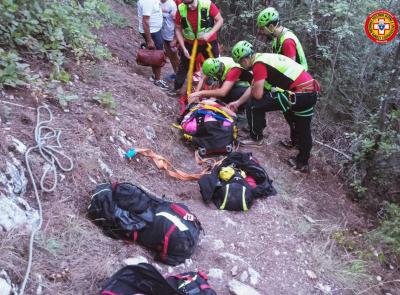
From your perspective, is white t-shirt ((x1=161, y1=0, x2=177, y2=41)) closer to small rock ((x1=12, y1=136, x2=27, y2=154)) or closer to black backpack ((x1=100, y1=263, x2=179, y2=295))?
small rock ((x1=12, y1=136, x2=27, y2=154))

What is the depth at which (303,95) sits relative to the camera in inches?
206

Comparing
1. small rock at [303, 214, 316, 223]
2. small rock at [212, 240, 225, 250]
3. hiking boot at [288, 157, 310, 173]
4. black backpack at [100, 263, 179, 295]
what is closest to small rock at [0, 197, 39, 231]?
black backpack at [100, 263, 179, 295]

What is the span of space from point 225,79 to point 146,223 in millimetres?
3102

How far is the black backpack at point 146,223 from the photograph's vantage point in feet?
11.2

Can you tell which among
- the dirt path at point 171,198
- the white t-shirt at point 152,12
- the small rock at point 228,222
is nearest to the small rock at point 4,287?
the dirt path at point 171,198

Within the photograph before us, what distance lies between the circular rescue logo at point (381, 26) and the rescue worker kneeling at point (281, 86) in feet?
7.52

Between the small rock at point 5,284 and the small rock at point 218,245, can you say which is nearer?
the small rock at point 5,284

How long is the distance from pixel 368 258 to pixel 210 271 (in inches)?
78.5

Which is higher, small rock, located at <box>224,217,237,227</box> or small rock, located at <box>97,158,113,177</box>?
small rock, located at <box>97,158,113,177</box>

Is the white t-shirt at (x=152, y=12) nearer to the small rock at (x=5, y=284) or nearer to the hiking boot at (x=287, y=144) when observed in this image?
the hiking boot at (x=287, y=144)

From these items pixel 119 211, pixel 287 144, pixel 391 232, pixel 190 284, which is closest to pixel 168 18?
pixel 287 144

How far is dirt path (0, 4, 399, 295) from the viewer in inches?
120

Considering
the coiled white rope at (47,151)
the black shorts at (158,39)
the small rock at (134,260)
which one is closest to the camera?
the small rock at (134,260)

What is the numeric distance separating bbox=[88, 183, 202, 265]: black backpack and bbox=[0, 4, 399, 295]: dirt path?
93mm
